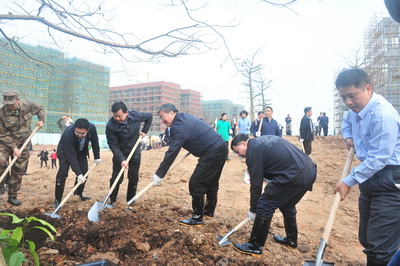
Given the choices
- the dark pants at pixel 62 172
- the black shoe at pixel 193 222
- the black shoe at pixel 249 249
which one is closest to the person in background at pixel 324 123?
the black shoe at pixel 193 222

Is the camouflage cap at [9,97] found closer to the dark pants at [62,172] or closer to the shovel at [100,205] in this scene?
the dark pants at [62,172]

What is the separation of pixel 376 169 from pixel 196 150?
7.62 ft

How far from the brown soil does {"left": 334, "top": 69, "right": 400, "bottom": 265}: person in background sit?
1.15 meters

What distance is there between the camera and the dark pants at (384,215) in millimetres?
2033

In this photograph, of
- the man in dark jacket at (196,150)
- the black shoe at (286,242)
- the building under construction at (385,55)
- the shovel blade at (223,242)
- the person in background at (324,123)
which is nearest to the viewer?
the shovel blade at (223,242)

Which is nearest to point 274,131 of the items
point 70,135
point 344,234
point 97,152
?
point 344,234

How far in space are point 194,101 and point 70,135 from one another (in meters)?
62.6

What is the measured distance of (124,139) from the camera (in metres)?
4.78

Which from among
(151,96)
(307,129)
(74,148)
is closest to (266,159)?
(74,148)

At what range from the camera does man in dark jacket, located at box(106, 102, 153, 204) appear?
4.55m

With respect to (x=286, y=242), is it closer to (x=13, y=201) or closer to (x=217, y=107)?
(x=13, y=201)

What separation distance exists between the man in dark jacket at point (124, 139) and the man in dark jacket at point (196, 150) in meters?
0.91

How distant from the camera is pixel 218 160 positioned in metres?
3.94

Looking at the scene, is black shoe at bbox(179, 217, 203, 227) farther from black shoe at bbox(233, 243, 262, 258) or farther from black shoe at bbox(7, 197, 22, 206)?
black shoe at bbox(7, 197, 22, 206)
